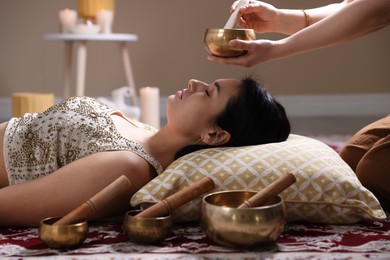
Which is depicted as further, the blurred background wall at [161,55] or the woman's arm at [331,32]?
the blurred background wall at [161,55]

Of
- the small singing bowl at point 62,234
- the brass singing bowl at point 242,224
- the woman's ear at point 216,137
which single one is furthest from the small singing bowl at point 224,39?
the small singing bowl at point 62,234

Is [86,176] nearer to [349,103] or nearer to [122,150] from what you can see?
[122,150]

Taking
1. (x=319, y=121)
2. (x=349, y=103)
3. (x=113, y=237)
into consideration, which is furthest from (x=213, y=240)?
(x=349, y=103)

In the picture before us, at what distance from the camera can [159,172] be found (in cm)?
208

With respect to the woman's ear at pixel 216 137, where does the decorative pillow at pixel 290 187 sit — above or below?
below

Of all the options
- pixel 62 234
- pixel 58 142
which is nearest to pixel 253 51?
pixel 58 142

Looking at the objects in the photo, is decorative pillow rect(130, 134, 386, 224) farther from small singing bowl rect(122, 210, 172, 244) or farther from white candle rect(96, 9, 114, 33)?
white candle rect(96, 9, 114, 33)

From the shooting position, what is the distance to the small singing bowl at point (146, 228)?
174cm

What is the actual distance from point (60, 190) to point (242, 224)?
0.56m

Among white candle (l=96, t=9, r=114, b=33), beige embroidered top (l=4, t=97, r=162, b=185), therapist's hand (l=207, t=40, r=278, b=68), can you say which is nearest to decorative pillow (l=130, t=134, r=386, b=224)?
beige embroidered top (l=4, t=97, r=162, b=185)

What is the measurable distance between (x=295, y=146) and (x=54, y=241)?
796 millimetres

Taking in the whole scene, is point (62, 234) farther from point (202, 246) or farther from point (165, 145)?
point (165, 145)

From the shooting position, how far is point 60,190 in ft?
6.25

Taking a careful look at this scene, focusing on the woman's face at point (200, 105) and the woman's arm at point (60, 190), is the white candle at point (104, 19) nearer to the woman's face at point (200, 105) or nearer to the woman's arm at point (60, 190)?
the woman's face at point (200, 105)
